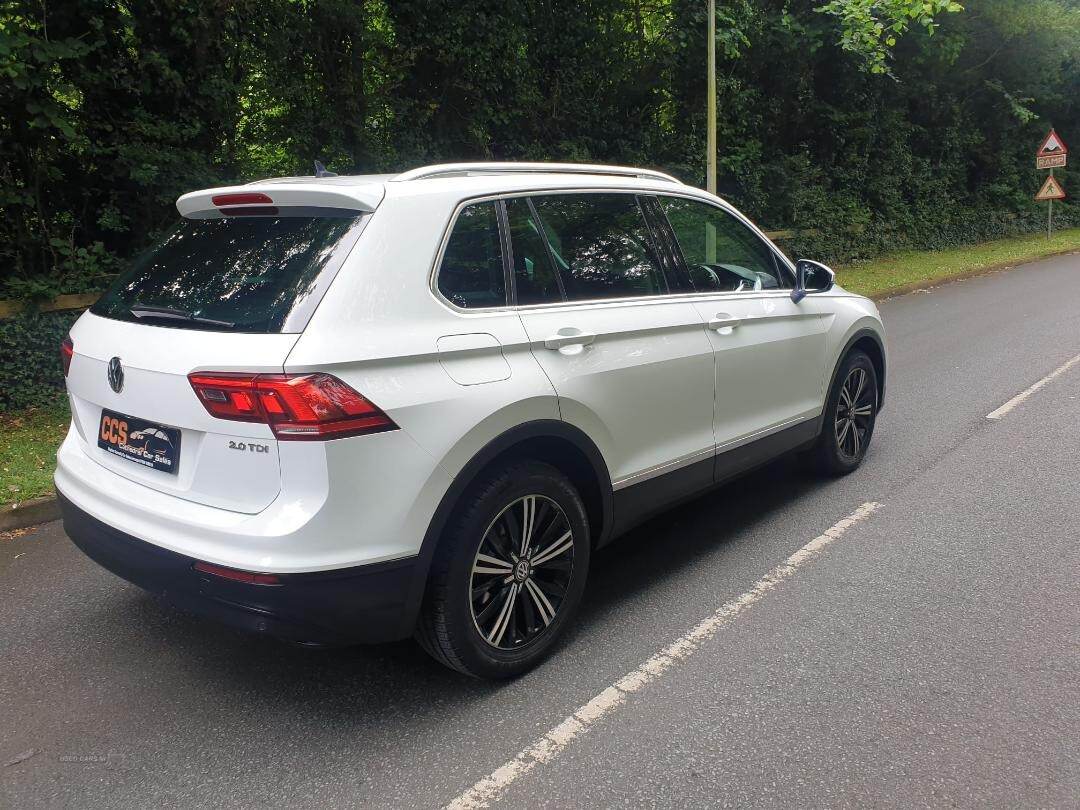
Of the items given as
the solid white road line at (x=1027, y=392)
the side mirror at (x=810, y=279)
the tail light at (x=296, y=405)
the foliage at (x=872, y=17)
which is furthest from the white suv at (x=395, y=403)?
the foliage at (x=872, y=17)

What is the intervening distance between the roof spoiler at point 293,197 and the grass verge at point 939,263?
1284 centimetres

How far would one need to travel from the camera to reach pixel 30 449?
6.06m

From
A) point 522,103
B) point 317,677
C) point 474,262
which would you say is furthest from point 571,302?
point 522,103

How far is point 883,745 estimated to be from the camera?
8.99 ft

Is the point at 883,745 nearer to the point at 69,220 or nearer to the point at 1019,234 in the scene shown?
the point at 69,220

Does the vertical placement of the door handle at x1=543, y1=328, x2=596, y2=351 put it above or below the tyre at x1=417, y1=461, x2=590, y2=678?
above

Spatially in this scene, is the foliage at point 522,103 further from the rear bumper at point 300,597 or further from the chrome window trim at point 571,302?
the rear bumper at point 300,597

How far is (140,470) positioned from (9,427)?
187 inches

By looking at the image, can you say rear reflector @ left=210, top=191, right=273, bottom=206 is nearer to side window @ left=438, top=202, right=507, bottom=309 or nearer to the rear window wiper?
the rear window wiper

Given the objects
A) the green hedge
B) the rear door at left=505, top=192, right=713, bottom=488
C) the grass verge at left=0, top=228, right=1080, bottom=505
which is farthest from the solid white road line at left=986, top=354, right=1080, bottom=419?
the green hedge

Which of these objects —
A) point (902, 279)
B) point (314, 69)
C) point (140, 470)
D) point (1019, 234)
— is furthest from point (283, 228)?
point (1019, 234)

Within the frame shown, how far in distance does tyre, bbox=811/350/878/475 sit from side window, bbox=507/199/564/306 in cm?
236

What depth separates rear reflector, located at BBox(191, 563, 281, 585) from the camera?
8.29ft

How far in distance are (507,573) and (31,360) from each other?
586cm
